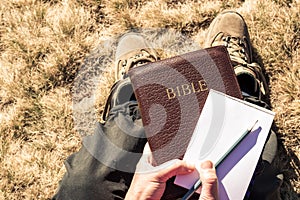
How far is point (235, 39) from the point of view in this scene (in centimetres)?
230

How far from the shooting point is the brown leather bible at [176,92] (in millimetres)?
1724

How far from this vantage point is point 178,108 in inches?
68.5

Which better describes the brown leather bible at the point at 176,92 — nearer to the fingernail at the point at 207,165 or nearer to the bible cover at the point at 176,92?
the bible cover at the point at 176,92

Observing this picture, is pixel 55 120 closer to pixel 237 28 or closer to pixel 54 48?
pixel 54 48

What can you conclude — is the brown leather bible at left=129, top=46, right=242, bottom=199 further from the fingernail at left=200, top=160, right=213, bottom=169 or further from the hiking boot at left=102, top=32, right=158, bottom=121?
the hiking boot at left=102, top=32, right=158, bottom=121

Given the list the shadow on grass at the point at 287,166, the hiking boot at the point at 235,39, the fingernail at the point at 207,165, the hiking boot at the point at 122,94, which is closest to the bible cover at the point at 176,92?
the fingernail at the point at 207,165

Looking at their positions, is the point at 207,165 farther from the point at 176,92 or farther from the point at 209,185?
the point at 176,92

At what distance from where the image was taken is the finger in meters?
1.61

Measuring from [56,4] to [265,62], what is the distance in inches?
46.3

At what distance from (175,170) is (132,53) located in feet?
2.92

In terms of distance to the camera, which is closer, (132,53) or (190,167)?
(190,167)

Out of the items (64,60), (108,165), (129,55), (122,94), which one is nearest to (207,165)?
(108,165)

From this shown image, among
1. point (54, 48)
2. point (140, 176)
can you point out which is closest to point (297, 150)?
point (140, 176)

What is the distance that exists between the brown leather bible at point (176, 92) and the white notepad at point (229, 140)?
4 centimetres
